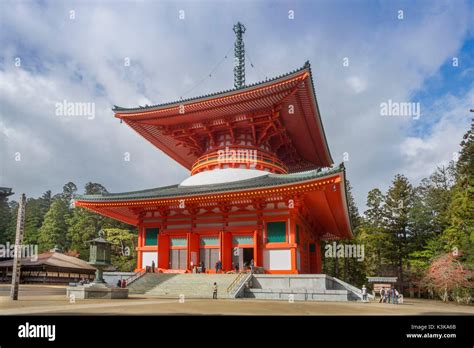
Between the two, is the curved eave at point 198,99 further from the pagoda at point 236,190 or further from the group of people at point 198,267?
the group of people at point 198,267

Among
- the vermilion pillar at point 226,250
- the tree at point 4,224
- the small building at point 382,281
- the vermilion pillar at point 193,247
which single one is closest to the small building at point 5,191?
the tree at point 4,224

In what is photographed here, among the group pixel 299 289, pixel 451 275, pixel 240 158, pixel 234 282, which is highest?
pixel 240 158

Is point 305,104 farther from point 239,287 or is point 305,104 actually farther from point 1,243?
point 1,243

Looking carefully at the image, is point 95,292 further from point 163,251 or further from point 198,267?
point 163,251

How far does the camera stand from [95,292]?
18469 millimetres

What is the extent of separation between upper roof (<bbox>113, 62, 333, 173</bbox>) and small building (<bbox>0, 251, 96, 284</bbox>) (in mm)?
21120

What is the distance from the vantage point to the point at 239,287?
21.0 m

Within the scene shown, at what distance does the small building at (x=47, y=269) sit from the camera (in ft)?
143

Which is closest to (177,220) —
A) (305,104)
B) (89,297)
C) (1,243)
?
(89,297)

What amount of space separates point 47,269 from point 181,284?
28.1 m

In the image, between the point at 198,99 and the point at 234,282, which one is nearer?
the point at 234,282

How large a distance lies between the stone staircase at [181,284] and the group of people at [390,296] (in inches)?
392

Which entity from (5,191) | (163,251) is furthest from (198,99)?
(5,191)

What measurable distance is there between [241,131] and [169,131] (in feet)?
20.2
